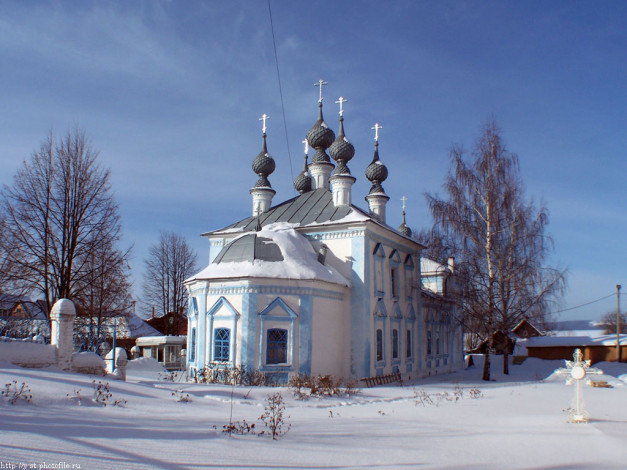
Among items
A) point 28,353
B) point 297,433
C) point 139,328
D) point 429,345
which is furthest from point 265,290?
point 139,328

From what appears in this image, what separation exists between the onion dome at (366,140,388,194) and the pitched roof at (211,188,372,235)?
3944 millimetres

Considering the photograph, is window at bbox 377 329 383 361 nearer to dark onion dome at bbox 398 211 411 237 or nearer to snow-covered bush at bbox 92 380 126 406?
snow-covered bush at bbox 92 380 126 406

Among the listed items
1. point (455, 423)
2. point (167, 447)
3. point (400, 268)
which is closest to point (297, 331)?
point (400, 268)

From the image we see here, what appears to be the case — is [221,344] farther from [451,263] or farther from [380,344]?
[451,263]

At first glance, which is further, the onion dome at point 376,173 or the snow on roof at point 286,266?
the onion dome at point 376,173

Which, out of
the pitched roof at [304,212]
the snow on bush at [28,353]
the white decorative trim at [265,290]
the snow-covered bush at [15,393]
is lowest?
the snow-covered bush at [15,393]

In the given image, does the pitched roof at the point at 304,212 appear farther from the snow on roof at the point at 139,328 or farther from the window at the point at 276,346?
the snow on roof at the point at 139,328

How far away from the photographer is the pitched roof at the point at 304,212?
64.8ft

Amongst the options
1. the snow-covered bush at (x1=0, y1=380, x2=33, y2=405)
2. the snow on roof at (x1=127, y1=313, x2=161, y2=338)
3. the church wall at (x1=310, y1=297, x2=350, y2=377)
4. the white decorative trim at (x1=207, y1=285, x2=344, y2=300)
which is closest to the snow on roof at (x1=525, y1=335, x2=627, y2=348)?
the church wall at (x1=310, y1=297, x2=350, y2=377)

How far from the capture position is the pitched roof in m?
19.8

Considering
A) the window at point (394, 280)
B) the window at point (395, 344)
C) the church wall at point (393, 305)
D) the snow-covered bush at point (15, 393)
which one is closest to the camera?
the snow-covered bush at point (15, 393)

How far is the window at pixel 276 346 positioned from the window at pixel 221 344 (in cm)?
122

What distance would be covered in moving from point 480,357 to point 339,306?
910 inches

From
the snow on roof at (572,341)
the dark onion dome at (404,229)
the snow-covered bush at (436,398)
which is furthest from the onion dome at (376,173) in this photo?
the snow on roof at (572,341)
